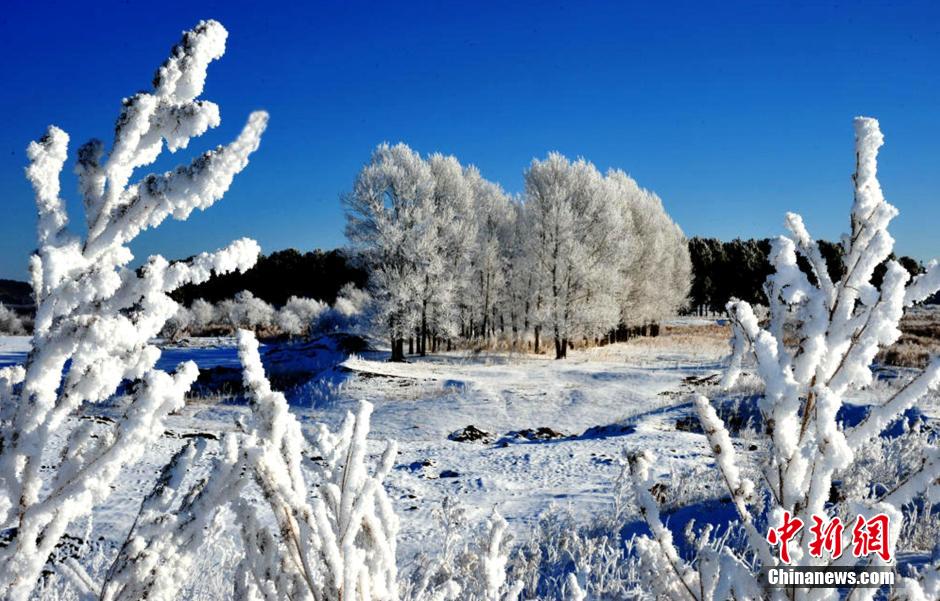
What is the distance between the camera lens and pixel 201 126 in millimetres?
1131

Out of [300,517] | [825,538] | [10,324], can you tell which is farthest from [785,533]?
[10,324]

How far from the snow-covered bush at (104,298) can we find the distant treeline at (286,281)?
5685 centimetres

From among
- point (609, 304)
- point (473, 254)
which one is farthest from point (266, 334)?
point (609, 304)

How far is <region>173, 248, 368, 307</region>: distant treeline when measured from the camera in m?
58.7

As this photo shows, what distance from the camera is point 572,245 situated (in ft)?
74.8

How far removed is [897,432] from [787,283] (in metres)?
9.71

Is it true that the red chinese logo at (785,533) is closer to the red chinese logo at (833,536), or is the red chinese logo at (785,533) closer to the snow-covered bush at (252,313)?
the red chinese logo at (833,536)

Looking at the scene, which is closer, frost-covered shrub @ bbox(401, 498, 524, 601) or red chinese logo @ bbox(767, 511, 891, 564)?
red chinese logo @ bbox(767, 511, 891, 564)

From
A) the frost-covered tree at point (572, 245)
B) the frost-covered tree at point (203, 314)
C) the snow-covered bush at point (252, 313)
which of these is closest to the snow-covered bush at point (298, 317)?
the snow-covered bush at point (252, 313)

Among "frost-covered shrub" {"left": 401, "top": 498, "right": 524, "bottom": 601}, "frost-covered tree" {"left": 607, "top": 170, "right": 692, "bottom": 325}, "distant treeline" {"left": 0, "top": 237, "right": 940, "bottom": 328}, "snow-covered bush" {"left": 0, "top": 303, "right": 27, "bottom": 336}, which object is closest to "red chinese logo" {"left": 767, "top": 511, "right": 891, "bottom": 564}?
"frost-covered shrub" {"left": 401, "top": 498, "right": 524, "bottom": 601}

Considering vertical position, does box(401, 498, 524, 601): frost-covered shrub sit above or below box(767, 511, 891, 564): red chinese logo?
below

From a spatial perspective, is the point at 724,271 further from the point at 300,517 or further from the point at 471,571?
the point at 300,517

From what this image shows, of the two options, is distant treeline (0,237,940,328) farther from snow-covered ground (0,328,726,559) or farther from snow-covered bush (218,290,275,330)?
snow-covered ground (0,328,726,559)

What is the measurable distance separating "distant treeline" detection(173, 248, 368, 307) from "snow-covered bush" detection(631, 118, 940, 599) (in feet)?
187
